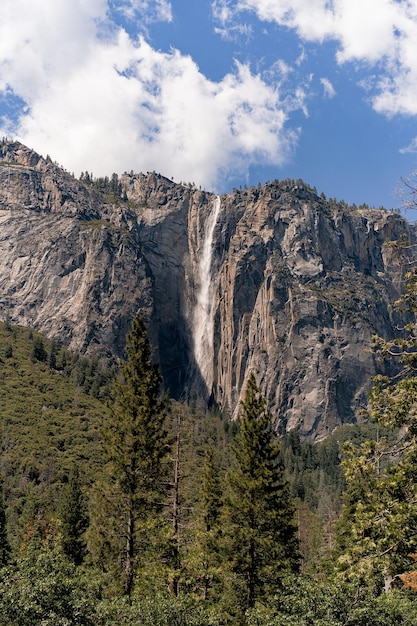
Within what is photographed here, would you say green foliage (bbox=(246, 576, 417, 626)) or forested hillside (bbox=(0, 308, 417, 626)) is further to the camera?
green foliage (bbox=(246, 576, 417, 626))

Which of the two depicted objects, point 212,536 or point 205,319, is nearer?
point 212,536

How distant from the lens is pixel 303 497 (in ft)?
375

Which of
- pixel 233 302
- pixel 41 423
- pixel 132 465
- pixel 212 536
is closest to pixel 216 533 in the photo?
pixel 212 536

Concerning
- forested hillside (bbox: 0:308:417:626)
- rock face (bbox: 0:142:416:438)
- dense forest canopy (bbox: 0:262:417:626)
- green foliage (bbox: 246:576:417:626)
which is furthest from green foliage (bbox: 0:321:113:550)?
green foliage (bbox: 246:576:417:626)

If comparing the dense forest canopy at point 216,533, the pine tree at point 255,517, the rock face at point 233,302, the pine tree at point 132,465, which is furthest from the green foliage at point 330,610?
the rock face at point 233,302

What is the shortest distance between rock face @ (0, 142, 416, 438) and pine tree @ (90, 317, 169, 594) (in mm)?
147026

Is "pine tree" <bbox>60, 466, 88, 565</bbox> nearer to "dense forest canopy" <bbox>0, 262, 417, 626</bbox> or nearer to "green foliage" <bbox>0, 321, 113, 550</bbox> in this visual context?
"dense forest canopy" <bbox>0, 262, 417, 626</bbox>

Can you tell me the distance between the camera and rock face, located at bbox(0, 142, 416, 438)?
559 ft

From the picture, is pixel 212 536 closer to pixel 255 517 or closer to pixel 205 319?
pixel 255 517

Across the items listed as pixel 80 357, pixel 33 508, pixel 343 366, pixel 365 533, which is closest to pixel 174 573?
pixel 365 533

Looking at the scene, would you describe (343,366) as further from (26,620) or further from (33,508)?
(26,620)

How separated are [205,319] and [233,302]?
15.4 m

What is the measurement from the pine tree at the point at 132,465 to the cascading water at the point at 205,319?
6472 inches

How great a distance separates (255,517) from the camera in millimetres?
24594
